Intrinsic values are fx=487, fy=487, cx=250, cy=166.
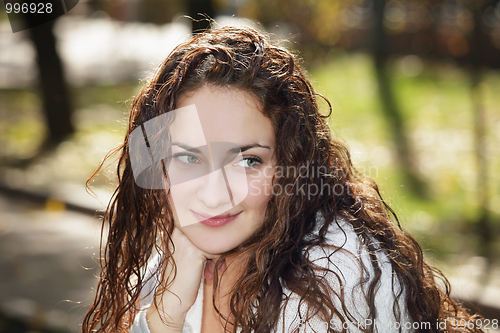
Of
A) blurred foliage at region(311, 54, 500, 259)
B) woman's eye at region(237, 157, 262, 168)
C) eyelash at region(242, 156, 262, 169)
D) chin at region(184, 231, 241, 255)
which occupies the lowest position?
chin at region(184, 231, 241, 255)

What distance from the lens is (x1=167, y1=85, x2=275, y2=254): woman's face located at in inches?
68.7

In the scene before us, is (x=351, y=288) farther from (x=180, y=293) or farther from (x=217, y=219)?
(x=180, y=293)

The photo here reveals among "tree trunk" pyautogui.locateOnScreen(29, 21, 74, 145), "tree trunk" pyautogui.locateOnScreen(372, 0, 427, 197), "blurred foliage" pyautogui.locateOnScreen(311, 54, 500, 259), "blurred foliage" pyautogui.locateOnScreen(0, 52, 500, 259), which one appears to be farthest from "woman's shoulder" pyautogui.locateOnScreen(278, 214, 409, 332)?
"tree trunk" pyautogui.locateOnScreen(29, 21, 74, 145)

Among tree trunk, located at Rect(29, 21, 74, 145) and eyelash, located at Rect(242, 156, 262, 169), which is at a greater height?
tree trunk, located at Rect(29, 21, 74, 145)

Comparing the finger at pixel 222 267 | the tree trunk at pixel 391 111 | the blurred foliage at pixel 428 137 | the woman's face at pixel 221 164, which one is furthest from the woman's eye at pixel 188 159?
the tree trunk at pixel 391 111

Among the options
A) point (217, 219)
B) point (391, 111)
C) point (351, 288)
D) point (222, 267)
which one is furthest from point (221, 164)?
point (391, 111)

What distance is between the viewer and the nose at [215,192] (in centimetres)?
175

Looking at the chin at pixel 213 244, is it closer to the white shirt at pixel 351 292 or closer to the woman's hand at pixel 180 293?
the woman's hand at pixel 180 293

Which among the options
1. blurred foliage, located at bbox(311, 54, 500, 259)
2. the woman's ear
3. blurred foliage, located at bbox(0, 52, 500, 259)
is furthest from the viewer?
blurred foliage, located at bbox(0, 52, 500, 259)

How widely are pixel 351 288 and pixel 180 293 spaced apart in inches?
26.8

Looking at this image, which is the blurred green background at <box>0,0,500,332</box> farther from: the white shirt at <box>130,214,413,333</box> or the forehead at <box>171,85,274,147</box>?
the white shirt at <box>130,214,413,333</box>

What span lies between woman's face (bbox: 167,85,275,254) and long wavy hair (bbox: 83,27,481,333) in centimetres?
4

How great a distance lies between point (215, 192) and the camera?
176 cm

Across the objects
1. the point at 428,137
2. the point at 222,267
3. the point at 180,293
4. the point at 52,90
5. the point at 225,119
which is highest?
the point at 52,90
